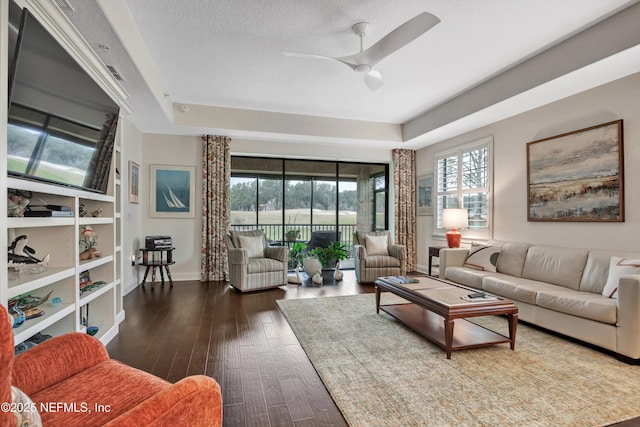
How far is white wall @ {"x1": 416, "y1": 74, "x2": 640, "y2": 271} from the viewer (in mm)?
3258

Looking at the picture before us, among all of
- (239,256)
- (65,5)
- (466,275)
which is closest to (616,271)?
(466,275)

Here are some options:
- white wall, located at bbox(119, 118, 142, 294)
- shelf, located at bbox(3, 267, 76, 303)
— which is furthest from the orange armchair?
white wall, located at bbox(119, 118, 142, 294)

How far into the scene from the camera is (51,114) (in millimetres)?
1854

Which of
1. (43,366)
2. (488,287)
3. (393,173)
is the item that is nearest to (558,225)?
(488,287)

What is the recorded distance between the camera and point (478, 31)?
3072 mm

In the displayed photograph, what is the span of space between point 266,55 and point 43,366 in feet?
10.8

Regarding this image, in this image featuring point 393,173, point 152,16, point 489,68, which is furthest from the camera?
point 393,173

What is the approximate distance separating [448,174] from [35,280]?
229 inches

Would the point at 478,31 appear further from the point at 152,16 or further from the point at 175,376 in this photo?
the point at 175,376

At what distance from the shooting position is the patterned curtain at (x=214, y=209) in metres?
5.75

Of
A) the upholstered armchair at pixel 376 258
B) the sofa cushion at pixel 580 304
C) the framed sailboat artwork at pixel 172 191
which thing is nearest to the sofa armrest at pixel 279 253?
the upholstered armchair at pixel 376 258

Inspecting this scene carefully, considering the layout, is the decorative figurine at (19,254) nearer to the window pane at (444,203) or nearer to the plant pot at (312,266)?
the plant pot at (312,266)

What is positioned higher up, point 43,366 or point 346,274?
point 43,366

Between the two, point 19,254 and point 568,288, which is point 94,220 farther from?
point 568,288
